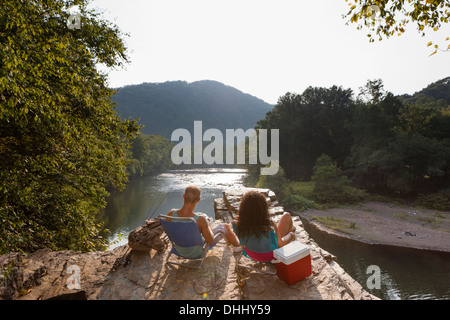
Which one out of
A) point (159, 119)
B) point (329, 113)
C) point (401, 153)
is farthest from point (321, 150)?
point (159, 119)

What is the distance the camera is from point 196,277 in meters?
3.26

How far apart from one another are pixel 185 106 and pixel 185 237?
540 ft

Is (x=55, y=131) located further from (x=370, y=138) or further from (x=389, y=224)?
(x=370, y=138)

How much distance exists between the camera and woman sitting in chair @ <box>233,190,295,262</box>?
3201mm

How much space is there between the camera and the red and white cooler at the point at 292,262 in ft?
9.38

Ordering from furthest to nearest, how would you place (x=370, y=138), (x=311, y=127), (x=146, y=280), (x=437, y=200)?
(x=311, y=127) → (x=370, y=138) → (x=437, y=200) → (x=146, y=280)

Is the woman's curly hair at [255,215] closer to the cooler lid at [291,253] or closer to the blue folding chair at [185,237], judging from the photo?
the cooler lid at [291,253]

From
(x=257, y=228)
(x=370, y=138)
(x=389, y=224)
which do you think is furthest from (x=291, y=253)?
(x=370, y=138)

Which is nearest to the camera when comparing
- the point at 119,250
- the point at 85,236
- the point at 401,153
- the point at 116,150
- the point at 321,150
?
the point at 119,250

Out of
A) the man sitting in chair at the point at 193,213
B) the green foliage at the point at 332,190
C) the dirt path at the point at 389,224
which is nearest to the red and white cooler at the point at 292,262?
the man sitting in chair at the point at 193,213

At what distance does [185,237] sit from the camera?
3.35 metres

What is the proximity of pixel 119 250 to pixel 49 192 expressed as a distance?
236cm

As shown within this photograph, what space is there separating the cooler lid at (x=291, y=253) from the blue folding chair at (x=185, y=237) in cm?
112
